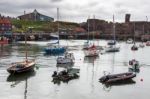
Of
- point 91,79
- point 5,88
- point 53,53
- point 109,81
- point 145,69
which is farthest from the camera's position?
point 53,53

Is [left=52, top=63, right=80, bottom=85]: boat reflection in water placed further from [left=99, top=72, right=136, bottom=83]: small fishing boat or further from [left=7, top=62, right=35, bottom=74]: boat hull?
[left=7, top=62, right=35, bottom=74]: boat hull

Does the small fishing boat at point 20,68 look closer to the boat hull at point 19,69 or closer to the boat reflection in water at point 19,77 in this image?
the boat hull at point 19,69

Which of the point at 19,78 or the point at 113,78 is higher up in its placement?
the point at 113,78

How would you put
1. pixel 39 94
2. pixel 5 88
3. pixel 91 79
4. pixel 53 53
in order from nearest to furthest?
pixel 39 94
pixel 5 88
pixel 91 79
pixel 53 53

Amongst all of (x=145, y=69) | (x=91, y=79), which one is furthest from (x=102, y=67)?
(x=91, y=79)

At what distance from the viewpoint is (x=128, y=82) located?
223 ft

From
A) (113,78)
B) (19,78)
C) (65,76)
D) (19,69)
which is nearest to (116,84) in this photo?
(113,78)

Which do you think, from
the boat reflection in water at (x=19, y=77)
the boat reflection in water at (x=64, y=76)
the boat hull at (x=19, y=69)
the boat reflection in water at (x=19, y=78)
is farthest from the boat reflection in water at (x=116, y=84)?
the boat hull at (x=19, y=69)

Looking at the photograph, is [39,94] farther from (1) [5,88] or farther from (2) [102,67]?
(2) [102,67]

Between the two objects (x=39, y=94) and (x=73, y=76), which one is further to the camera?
(x=73, y=76)

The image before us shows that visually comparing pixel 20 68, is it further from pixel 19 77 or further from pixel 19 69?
pixel 19 77

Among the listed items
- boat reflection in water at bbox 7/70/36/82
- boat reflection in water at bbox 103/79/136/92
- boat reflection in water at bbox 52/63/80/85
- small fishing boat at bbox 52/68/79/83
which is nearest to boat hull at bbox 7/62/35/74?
boat reflection in water at bbox 7/70/36/82

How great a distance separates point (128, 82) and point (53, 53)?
5620cm

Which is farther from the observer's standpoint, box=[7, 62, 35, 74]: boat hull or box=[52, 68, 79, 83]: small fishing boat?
box=[7, 62, 35, 74]: boat hull
